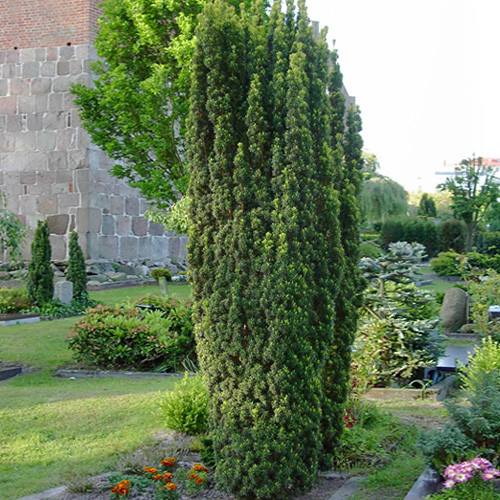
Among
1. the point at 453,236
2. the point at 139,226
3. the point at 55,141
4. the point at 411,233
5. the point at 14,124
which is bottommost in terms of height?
the point at 453,236

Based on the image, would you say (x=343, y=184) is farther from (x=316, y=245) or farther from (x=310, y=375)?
(x=310, y=375)

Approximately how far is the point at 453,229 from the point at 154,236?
15342 millimetres

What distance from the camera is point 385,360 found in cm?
747

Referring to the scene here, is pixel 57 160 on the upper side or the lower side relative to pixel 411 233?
upper

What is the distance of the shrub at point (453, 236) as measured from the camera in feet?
96.5

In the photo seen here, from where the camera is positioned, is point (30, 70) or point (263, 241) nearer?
point (263, 241)

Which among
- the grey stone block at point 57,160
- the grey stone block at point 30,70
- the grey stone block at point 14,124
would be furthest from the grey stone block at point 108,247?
the grey stone block at point 30,70

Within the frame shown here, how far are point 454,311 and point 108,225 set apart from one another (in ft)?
33.3

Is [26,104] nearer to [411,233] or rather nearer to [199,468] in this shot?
[199,468]

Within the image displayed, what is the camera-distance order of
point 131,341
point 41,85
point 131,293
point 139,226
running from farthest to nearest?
1. point 139,226
2. point 41,85
3. point 131,293
4. point 131,341

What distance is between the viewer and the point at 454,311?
496 inches

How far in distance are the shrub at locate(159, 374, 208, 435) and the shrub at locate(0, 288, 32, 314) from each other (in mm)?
8893

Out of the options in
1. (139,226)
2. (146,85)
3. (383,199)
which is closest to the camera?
(146,85)

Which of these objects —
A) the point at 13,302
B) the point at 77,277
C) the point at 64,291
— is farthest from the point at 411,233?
the point at 13,302
